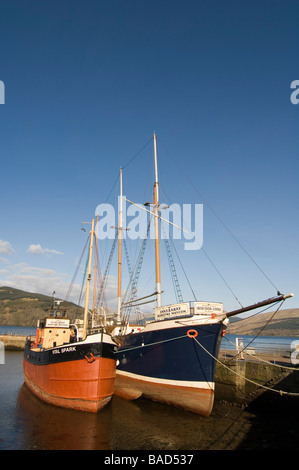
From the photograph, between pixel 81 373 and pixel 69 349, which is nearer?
pixel 81 373

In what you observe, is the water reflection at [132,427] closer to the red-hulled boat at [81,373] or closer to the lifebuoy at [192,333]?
the red-hulled boat at [81,373]

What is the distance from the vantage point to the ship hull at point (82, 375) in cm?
1844

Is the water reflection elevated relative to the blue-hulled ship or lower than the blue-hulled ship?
lower

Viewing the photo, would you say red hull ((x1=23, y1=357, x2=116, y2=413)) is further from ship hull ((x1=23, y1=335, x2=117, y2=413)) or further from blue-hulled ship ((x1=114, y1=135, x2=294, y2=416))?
blue-hulled ship ((x1=114, y1=135, x2=294, y2=416))

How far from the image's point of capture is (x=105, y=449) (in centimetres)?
1293

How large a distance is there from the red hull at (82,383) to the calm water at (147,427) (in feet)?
1.82

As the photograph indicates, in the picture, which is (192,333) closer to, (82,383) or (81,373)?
(81,373)

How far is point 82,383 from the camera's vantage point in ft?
60.8

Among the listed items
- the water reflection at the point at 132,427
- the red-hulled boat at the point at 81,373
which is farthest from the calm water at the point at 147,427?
the red-hulled boat at the point at 81,373

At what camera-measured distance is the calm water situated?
1362 cm

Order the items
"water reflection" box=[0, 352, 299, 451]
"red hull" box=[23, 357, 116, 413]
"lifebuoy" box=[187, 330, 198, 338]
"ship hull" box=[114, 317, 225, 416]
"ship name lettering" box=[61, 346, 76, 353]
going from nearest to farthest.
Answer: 1. "water reflection" box=[0, 352, 299, 451]
2. "ship hull" box=[114, 317, 225, 416]
3. "red hull" box=[23, 357, 116, 413]
4. "lifebuoy" box=[187, 330, 198, 338]
5. "ship name lettering" box=[61, 346, 76, 353]

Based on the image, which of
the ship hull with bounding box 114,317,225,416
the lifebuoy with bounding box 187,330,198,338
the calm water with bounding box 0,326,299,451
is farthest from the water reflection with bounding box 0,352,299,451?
the lifebuoy with bounding box 187,330,198,338

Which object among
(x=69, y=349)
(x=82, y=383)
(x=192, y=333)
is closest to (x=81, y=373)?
(x=82, y=383)

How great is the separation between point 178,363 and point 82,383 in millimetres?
6439
